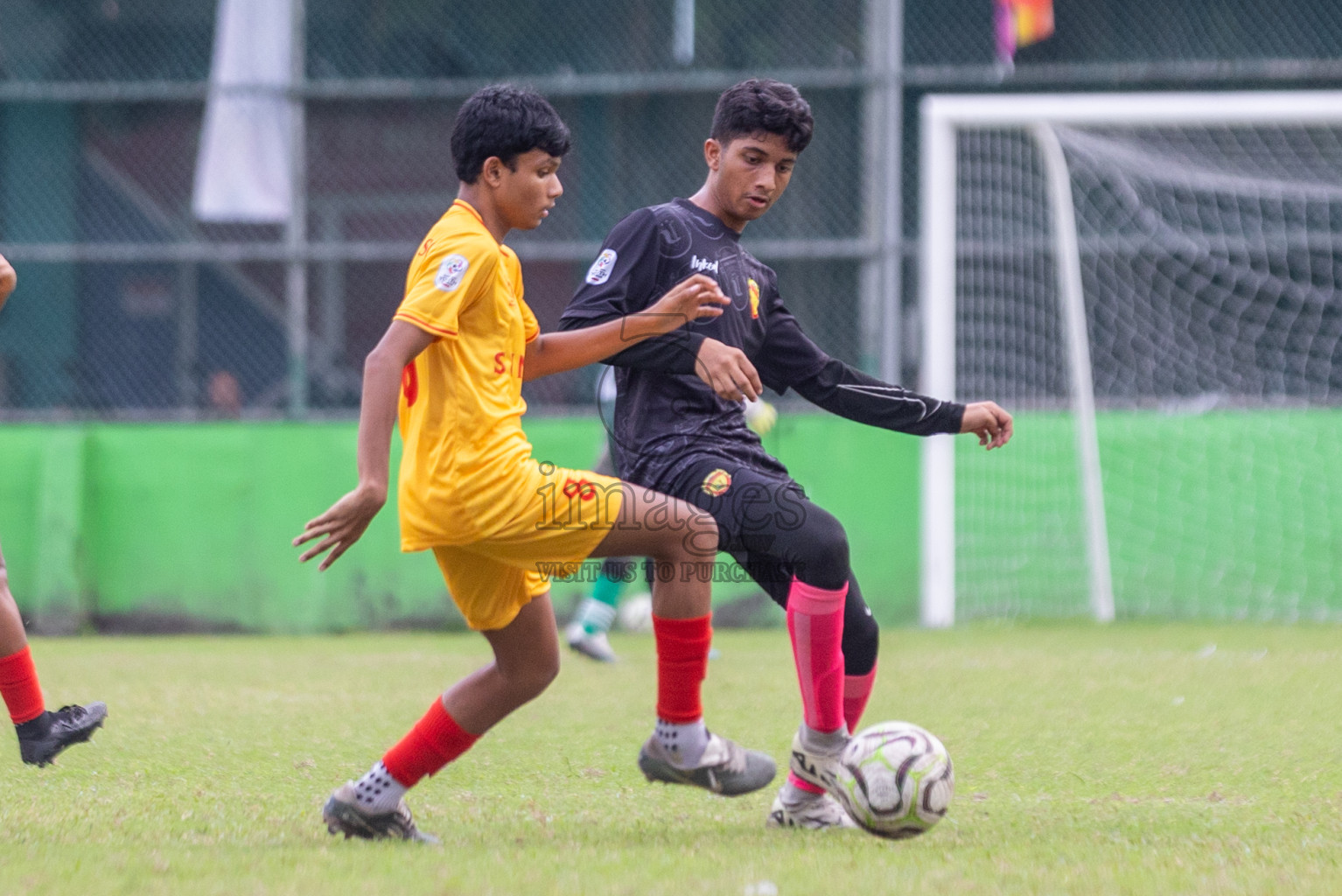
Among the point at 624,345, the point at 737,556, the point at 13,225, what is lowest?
the point at 737,556

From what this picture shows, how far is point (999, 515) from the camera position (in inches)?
A: 353

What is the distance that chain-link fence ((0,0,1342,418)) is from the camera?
35.7 ft

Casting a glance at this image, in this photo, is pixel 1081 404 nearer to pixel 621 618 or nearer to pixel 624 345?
pixel 621 618

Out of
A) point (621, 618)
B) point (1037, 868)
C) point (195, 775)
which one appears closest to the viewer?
point (1037, 868)

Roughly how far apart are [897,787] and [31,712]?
2387 millimetres

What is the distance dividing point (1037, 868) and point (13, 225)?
10.4 meters

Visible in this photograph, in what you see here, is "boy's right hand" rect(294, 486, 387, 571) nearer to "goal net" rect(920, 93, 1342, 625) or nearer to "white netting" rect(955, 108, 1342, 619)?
"goal net" rect(920, 93, 1342, 625)

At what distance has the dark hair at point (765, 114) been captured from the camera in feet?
12.4

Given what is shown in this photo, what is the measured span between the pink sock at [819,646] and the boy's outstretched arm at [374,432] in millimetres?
1010

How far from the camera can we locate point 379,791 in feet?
11.1

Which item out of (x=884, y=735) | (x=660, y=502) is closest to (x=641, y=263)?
(x=660, y=502)

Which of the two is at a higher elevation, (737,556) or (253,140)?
(253,140)

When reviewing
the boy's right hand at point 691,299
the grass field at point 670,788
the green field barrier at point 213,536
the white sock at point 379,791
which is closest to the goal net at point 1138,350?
the green field barrier at point 213,536

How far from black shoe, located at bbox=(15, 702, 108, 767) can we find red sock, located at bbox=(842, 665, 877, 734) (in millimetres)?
2001
